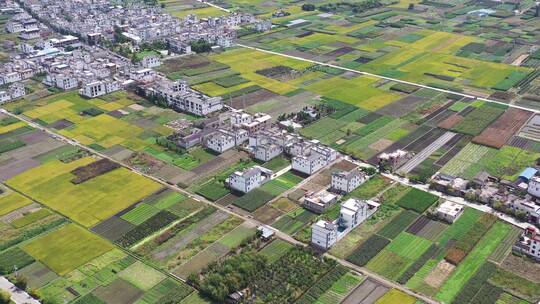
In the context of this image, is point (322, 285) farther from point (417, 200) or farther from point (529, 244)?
point (529, 244)

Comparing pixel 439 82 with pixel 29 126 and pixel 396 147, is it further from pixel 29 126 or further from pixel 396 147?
pixel 29 126

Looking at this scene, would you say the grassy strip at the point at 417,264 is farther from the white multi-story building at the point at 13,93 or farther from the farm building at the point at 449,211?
the white multi-story building at the point at 13,93

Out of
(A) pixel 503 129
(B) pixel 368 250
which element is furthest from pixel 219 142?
(A) pixel 503 129

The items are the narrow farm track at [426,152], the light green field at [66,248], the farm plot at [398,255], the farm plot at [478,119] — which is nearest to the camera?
the farm plot at [398,255]

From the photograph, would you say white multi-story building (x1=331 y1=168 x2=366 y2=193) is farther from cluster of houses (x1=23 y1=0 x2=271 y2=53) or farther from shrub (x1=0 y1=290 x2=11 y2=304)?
cluster of houses (x1=23 y1=0 x2=271 y2=53)

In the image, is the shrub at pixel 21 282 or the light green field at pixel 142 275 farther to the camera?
the light green field at pixel 142 275

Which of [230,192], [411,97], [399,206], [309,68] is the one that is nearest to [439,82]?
[411,97]

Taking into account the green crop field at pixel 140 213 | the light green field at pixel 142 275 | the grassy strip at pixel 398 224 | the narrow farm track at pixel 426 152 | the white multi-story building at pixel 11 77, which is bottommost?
the light green field at pixel 142 275

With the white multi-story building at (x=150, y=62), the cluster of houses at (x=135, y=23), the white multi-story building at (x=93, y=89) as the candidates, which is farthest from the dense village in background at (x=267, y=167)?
the cluster of houses at (x=135, y=23)
